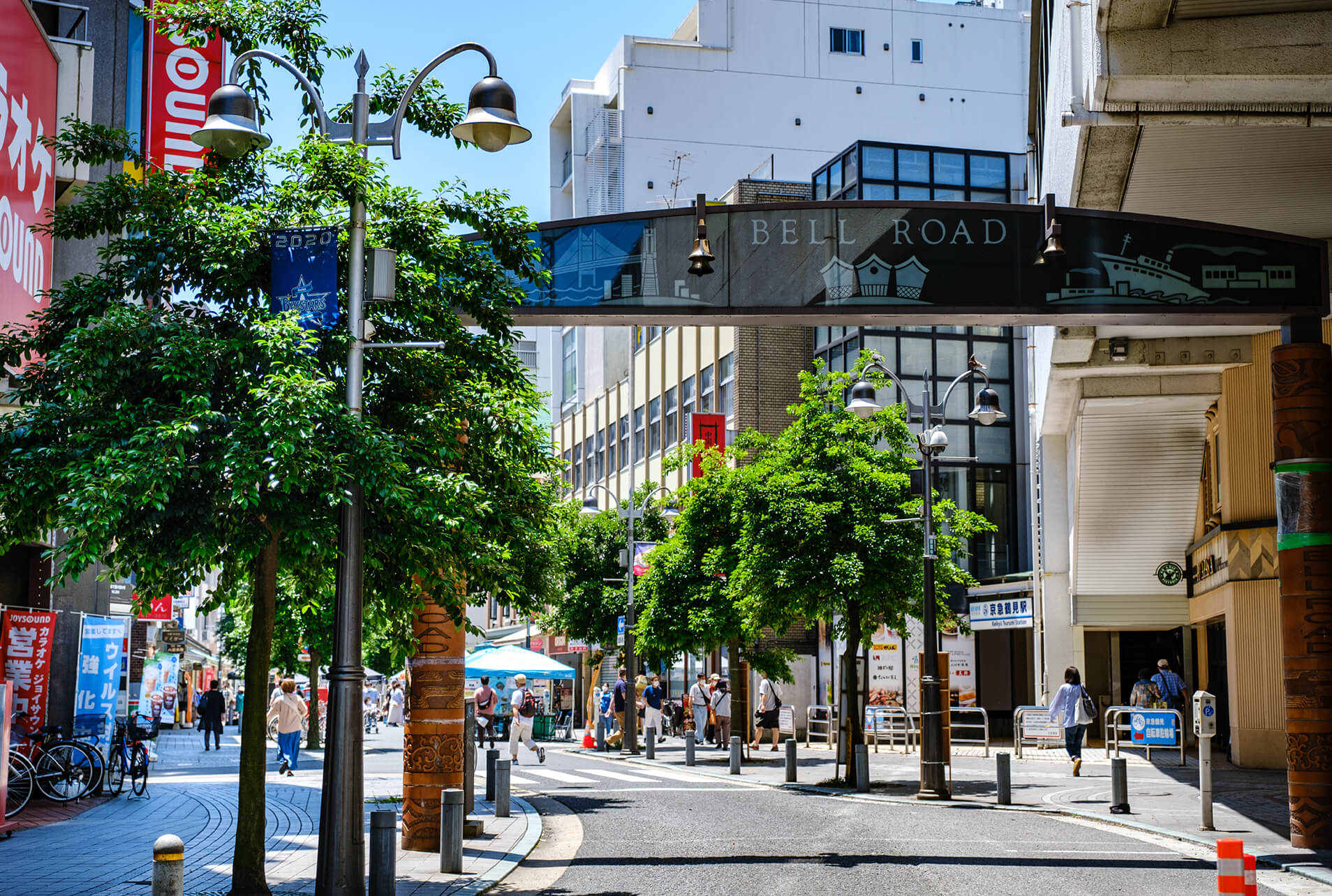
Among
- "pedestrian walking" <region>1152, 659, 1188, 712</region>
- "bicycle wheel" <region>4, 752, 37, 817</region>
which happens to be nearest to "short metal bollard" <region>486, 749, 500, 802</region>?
"bicycle wheel" <region>4, 752, 37, 817</region>

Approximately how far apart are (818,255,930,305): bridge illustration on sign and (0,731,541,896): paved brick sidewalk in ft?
21.4

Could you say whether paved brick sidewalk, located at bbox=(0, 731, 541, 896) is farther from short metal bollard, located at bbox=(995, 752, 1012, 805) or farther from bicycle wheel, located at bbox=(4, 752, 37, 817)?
short metal bollard, located at bbox=(995, 752, 1012, 805)

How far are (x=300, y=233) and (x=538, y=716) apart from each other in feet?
127

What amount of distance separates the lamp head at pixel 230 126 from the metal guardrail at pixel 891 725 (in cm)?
2456

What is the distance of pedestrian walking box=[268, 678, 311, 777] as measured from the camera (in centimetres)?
2689

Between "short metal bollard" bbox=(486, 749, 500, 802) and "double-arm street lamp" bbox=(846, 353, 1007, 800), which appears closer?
"double-arm street lamp" bbox=(846, 353, 1007, 800)

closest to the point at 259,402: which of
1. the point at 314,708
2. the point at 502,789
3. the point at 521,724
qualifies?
the point at 502,789

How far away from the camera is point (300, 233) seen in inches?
428

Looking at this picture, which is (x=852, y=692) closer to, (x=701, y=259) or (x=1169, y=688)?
(x=1169, y=688)

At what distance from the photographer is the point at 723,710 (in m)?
36.5

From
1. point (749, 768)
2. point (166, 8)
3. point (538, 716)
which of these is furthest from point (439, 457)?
point (538, 716)

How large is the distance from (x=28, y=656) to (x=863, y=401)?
12.1 metres

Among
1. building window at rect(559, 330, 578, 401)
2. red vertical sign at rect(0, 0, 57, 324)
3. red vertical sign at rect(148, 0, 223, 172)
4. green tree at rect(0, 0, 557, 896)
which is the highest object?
building window at rect(559, 330, 578, 401)

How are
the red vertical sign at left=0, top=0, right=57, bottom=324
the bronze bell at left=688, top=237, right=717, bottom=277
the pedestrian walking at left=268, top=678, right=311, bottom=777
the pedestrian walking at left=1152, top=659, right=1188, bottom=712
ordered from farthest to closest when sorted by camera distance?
the pedestrian walking at left=1152, top=659, right=1188, bottom=712, the pedestrian walking at left=268, top=678, right=311, bottom=777, the red vertical sign at left=0, top=0, right=57, bottom=324, the bronze bell at left=688, top=237, right=717, bottom=277
